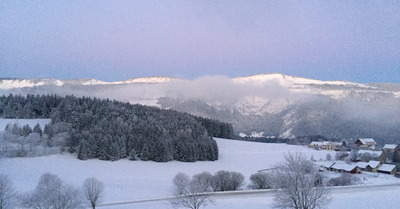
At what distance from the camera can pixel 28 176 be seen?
4788 centimetres

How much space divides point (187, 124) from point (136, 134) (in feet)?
52.3

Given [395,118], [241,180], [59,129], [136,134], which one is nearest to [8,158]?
[59,129]

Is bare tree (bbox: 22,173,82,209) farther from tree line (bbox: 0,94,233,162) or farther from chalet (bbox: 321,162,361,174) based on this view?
chalet (bbox: 321,162,361,174)

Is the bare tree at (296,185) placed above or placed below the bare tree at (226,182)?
above

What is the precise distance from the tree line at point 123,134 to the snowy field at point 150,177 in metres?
2.50

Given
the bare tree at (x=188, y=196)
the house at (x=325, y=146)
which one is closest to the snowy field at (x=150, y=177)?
the bare tree at (x=188, y=196)

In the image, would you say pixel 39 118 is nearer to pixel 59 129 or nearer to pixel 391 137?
pixel 59 129

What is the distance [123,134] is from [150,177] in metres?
19.4

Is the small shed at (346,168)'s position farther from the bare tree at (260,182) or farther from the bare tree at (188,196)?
the bare tree at (188,196)

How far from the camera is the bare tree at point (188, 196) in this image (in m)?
28.4

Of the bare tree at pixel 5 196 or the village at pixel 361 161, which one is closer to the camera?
the bare tree at pixel 5 196

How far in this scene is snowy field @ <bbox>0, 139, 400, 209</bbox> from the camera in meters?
31.9

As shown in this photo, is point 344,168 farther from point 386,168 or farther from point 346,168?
point 386,168

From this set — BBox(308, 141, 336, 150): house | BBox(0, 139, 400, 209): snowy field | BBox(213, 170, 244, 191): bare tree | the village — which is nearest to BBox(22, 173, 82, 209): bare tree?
BBox(0, 139, 400, 209): snowy field
